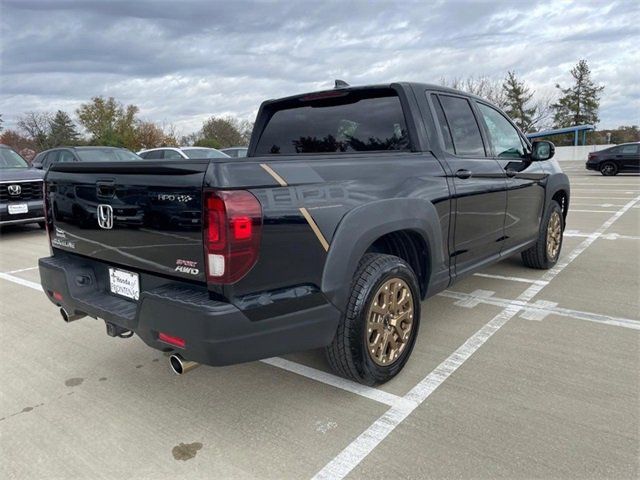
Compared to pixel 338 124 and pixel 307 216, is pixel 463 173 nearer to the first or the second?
pixel 338 124

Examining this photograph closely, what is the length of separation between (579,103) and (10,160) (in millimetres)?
62018

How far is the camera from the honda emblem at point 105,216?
2.68 metres

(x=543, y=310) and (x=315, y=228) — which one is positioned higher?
(x=315, y=228)

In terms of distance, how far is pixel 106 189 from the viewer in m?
2.68

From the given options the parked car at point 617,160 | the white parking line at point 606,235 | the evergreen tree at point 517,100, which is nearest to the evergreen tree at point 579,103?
the evergreen tree at point 517,100

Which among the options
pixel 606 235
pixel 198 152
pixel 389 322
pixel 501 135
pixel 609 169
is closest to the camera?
pixel 389 322

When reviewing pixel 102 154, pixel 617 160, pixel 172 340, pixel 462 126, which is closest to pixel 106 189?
pixel 172 340

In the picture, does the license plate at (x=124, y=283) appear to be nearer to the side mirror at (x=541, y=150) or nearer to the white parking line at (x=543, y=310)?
the white parking line at (x=543, y=310)

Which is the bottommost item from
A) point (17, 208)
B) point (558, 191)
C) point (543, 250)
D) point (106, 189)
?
point (543, 250)

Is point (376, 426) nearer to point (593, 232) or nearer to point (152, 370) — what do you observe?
point (152, 370)

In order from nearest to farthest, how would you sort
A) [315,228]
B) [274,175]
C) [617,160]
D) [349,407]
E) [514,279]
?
[274,175], [315,228], [349,407], [514,279], [617,160]

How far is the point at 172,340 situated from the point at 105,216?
0.87m

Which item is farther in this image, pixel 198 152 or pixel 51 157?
pixel 198 152

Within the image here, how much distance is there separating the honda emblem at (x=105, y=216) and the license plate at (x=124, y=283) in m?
0.26
